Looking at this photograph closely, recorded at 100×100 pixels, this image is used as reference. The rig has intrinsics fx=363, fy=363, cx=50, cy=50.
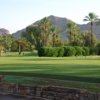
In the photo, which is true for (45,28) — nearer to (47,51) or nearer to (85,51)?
(85,51)

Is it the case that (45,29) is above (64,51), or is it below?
above

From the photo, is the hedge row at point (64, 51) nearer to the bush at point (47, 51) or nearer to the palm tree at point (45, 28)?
the bush at point (47, 51)

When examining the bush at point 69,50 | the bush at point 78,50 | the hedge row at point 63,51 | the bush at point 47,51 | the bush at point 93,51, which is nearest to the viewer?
the bush at point 47,51

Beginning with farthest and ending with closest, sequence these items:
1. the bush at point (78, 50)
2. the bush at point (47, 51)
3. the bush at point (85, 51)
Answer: the bush at point (85, 51) → the bush at point (78, 50) → the bush at point (47, 51)

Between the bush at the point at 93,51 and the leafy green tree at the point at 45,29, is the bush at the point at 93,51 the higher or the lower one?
the lower one

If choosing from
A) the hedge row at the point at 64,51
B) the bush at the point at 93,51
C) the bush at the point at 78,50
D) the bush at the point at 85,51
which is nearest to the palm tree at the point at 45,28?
the bush at the point at 93,51

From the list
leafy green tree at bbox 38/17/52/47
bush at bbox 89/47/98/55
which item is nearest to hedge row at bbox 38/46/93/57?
bush at bbox 89/47/98/55

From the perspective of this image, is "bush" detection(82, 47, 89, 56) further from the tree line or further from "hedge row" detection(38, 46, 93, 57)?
the tree line

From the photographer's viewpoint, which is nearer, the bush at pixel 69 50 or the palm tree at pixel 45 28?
the bush at pixel 69 50

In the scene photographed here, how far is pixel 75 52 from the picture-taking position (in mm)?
76500

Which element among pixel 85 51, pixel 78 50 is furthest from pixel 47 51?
pixel 85 51

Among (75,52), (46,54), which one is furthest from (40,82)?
(75,52)

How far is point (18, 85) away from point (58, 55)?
2360 inches

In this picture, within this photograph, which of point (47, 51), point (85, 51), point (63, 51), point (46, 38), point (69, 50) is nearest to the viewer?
point (47, 51)
